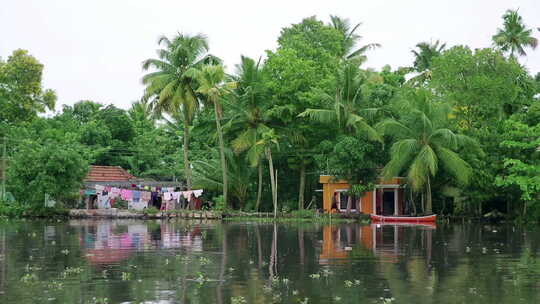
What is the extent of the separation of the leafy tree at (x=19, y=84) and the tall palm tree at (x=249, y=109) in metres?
15.0

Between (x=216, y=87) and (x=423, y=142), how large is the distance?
39.2ft

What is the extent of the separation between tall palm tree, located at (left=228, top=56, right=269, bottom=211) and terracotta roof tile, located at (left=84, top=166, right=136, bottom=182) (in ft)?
33.2

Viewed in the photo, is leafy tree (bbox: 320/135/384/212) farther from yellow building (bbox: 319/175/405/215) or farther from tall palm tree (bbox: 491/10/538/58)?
tall palm tree (bbox: 491/10/538/58)

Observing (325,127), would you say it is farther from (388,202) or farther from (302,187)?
(388,202)

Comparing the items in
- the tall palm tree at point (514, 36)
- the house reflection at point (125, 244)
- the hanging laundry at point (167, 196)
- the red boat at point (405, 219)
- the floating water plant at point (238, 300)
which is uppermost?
the tall palm tree at point (514, 36)

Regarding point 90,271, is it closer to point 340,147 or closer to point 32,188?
point 340,147

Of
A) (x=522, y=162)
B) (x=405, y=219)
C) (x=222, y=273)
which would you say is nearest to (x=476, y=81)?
(x=522, y=162)

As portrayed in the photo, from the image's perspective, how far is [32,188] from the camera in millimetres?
40344

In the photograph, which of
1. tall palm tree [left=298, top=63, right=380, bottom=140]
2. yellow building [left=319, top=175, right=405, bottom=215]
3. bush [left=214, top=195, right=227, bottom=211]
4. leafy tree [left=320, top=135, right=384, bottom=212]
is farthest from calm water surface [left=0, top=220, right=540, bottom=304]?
yellow building [left=319, top=175, right=405, bottom=215]

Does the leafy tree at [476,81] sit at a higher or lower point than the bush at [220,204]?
higher

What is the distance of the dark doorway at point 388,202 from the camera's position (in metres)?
42.8

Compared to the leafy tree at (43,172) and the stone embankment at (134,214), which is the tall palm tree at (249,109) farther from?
the leafy tree at (43,172)

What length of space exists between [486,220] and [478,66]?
340 inches

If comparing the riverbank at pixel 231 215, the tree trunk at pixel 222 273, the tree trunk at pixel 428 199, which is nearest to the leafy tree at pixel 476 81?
the tree trunk at pixel 428 199
